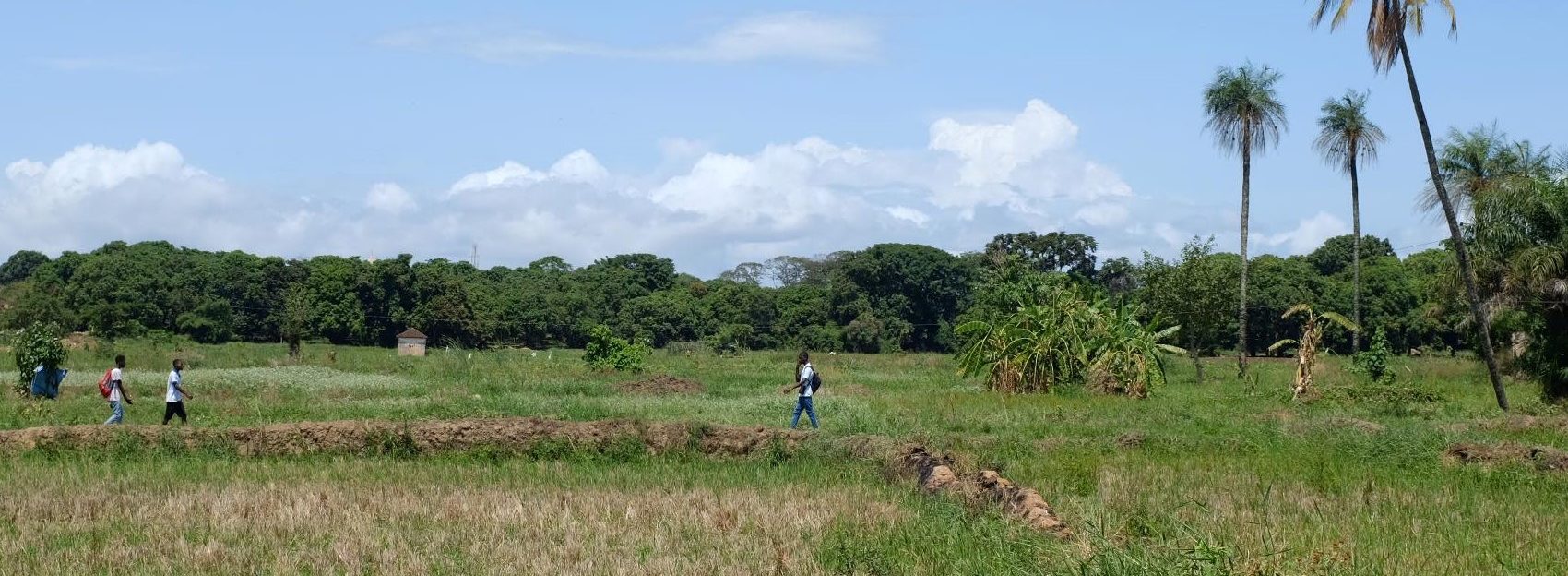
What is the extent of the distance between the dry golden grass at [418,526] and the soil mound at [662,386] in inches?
769

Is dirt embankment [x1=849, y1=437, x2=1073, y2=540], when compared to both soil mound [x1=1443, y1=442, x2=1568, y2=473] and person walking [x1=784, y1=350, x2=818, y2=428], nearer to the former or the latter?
person walking [x1=784, y1=350, x2=818, y2=428]

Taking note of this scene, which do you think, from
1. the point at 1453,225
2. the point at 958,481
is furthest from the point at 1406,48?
the point at 958,481

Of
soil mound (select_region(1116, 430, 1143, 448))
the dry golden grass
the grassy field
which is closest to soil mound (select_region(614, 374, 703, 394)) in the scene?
the grassy field

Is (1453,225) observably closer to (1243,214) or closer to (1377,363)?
(1377,363)

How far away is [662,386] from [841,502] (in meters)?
22.7

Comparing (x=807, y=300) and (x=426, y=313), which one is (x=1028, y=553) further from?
(x=807, y=300)

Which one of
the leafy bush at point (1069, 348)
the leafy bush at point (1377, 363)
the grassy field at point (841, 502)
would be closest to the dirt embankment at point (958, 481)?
the grassy field at point (841, 502)

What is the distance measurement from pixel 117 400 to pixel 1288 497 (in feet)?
55.5

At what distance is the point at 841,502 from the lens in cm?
1262

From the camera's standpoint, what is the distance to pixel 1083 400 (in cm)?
2875

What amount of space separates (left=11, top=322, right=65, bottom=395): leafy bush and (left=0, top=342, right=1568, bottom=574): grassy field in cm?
372

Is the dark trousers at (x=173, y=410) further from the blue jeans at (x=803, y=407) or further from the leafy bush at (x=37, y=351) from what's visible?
the blue jeans at (x=803, y=407)

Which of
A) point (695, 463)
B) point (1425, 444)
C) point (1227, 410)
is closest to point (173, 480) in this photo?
point (695, 463)

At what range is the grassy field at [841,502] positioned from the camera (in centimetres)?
975
